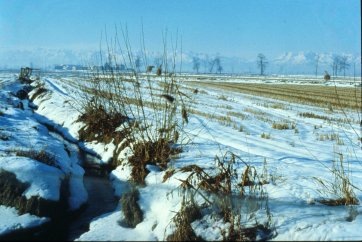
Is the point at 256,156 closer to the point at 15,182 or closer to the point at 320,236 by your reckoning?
the point at 320,236

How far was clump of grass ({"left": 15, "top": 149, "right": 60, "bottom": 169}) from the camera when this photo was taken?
6.56 metres

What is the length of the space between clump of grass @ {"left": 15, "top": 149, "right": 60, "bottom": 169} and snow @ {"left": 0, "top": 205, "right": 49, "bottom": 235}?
59.9 inches

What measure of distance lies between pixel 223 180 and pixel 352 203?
1.50 meters

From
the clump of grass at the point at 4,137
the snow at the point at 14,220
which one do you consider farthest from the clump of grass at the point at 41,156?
the snow at the point at 14,220

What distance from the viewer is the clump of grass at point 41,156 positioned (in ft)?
21.5

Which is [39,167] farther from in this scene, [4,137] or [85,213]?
[4,137]

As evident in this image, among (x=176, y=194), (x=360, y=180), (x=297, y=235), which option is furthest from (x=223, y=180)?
(x=360, y=180)

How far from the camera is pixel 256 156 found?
6605 millimetres

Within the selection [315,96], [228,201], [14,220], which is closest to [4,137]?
[14,220]

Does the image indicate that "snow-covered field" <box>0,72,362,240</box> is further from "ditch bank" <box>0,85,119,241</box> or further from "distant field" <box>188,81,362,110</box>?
"distant field" <box>188,81,362,110</box>

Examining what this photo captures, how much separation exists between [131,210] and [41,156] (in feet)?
8.07

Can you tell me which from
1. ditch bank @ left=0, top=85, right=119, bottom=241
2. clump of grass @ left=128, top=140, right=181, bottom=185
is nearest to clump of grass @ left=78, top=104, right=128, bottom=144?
ditch bank @ left=0, top=85, right=119, bottom=241

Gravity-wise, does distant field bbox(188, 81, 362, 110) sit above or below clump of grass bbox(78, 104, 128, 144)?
below

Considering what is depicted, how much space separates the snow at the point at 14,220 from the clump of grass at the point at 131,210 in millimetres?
1066
